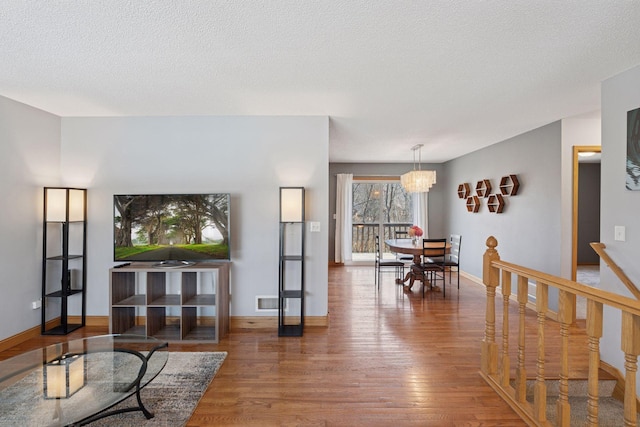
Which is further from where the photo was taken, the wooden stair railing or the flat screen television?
the flat screen television

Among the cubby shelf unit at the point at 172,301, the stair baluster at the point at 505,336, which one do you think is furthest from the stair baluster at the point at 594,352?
the cubby shelf unit at the point at 172,301

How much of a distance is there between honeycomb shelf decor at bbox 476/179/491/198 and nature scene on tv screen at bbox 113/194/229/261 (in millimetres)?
4327

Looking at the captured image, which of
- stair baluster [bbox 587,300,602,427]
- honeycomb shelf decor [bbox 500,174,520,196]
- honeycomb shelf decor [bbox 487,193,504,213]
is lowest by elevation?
stair baluster [bbox 587,300,602,427]

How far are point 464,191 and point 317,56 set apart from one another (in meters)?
4.96

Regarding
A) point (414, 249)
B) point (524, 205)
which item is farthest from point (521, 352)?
point (524, 205)

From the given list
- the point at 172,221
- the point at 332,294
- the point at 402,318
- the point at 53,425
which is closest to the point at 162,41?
the point at 172,221

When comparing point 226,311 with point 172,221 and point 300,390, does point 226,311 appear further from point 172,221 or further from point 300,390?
point 300,390

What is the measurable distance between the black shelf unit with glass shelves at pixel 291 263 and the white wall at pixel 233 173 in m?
0.12

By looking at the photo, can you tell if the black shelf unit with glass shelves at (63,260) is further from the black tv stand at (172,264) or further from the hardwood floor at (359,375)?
the black tv stand at (172,264)

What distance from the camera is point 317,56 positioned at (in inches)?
88.7

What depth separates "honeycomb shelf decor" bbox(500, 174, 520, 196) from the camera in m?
4.60

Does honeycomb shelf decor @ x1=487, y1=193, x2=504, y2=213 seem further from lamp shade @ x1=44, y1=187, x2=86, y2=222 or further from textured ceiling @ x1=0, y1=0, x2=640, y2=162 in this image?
lamp shade @ x1=44, y1=187, x2=86, y2=222

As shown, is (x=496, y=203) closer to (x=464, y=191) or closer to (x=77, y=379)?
(x=464, y=191)

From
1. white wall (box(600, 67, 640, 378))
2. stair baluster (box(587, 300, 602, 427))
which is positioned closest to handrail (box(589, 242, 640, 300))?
white wall (box(600, 67, 640, 378))
